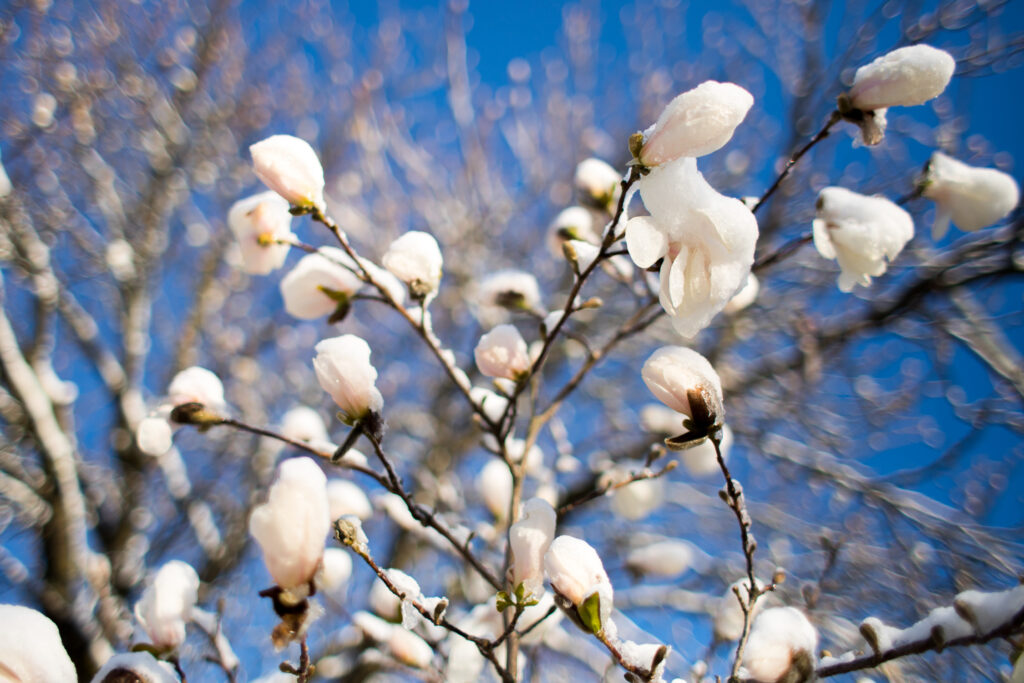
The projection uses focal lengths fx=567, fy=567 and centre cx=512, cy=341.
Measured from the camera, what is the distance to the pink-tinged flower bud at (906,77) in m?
0.86

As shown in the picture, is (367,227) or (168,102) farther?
(367,227)

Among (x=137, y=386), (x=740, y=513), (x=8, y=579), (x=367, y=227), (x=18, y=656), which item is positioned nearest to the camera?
(x=18, y=656)

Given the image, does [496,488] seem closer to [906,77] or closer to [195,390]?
[195,390]

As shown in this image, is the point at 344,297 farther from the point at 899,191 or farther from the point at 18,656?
the point at 899,191

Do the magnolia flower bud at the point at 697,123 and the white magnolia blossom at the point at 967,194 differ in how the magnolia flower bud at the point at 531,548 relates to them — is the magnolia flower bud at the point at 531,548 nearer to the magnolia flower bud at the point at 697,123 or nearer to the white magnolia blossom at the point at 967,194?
the magnolia flower bud at the point at 697,123

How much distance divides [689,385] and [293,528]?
0.57 metres

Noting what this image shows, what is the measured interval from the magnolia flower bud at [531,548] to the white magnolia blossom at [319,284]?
2.28ft

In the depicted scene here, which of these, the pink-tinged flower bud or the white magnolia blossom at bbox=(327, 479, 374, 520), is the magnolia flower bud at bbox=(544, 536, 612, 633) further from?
the white magnolia blossom at bbox=(327, 479, 374, 520)

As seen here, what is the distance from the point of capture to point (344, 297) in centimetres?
130

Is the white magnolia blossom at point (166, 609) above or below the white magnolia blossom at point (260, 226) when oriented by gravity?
below

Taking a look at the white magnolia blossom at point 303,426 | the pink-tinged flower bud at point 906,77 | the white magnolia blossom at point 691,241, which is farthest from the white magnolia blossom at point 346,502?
the pink-tinged flower bud at point 906,77

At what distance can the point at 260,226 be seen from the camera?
1255 mm

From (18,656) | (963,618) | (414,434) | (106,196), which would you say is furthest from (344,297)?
(106,196)

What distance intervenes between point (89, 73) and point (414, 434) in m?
3.33
